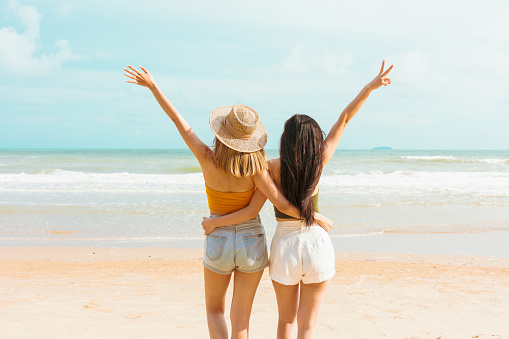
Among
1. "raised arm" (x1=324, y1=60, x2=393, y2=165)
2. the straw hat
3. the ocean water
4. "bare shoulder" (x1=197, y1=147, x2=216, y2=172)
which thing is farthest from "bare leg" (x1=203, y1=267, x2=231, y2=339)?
the ocean water

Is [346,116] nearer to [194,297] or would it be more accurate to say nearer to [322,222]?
[322,222]

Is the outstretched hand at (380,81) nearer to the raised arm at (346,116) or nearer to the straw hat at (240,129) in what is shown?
the raised arm at (346,116)

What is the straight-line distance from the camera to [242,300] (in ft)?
8.74

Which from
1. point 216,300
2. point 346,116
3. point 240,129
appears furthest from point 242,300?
point 346,116

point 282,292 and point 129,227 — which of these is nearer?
point 282,292

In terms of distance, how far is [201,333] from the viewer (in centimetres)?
387

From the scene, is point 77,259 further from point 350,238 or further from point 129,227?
point 350,238

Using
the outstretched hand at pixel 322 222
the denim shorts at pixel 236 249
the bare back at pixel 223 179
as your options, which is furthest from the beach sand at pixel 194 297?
the bare back at pixel 223 179

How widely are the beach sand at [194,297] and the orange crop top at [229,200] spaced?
168 centimetres

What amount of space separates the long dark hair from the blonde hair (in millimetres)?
135

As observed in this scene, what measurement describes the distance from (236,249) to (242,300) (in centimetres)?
33

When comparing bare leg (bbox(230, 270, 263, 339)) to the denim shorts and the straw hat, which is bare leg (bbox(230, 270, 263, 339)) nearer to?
the denim shorts

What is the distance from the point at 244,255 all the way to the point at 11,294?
3511 millimetres

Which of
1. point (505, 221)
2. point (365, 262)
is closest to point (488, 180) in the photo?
point (505, 221)
